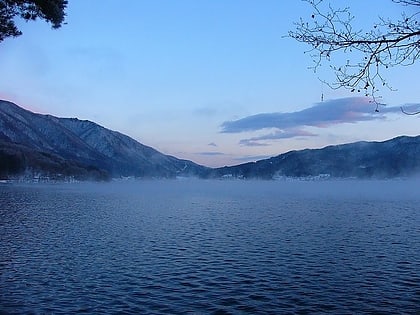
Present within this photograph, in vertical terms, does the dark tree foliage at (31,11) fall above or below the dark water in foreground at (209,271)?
above

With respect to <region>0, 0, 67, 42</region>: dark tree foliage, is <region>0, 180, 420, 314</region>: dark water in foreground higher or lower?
lower

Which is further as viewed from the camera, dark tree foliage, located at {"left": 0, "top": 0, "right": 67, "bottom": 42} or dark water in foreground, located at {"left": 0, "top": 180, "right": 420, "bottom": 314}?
dark water in foreground, located at {"left": 0, "top": 180, "right": 420, "bottom": 314}

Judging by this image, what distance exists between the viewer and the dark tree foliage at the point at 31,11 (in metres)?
14.4

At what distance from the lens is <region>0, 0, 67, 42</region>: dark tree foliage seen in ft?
47.1

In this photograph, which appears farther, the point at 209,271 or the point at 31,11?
the point at 209,271

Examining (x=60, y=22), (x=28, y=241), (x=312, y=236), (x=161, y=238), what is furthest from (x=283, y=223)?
(x=60, y=22)

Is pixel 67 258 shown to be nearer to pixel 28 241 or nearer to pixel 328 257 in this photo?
pixel 28 241

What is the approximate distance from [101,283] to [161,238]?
20.0 meters

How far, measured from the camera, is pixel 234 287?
1003 inches

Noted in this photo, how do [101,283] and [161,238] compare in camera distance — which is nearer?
[101,283]

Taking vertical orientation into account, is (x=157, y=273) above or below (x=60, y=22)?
below

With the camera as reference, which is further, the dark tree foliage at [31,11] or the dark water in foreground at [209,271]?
the dark water in foreground at [209,271]

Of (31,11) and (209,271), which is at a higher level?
(31,11)

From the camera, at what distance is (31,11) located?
47.4 feet
